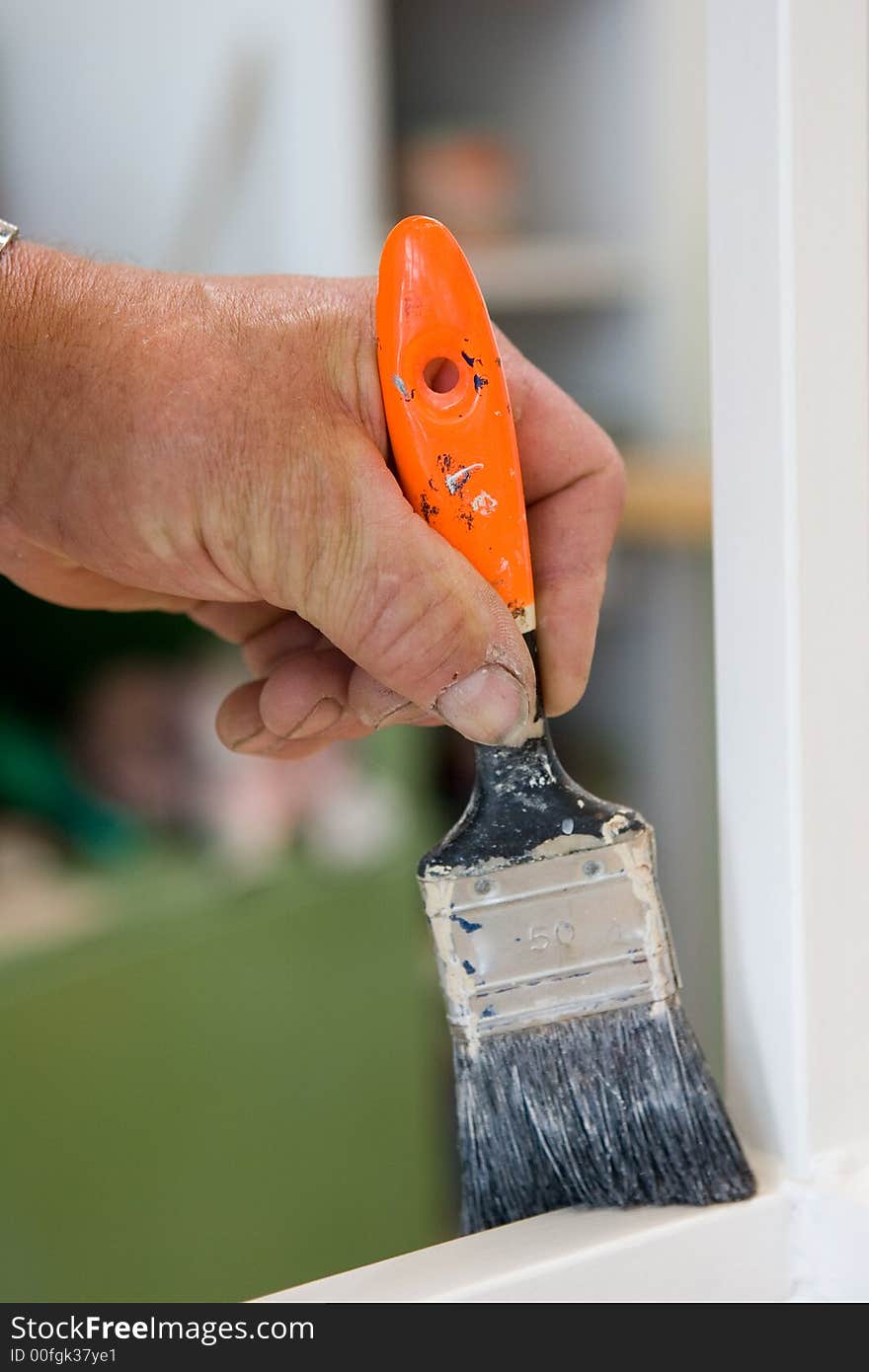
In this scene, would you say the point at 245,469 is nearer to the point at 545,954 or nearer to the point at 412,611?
the point at 412,611

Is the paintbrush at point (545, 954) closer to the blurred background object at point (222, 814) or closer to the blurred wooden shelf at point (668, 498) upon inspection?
the blurred background object at point (222, 814)

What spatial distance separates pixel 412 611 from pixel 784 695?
0.41 ft

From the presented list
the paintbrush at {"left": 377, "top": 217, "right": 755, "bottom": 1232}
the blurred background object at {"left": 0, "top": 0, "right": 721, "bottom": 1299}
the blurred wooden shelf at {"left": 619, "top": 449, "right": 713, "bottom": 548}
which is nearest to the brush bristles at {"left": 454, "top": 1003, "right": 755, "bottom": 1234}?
the paintbrush at {"left": 377, "top": 217, "right": 755, "bottom": 1232}

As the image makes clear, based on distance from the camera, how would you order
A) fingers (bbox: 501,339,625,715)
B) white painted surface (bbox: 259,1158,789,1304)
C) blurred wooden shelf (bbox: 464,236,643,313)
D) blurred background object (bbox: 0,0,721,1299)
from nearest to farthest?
white painted surface (bbox: 259,1158,789,1304), fingers (bbox: 501,339,625,715), blurred background object (bbox: 0,0,721,1299), blurred wooden shelf (bbox: 464,236,643,313)

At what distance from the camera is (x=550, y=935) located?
1.54 feet

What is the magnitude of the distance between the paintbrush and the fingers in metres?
0.06

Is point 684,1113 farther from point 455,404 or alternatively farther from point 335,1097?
point 335,1097

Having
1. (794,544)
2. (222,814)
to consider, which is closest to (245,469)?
(794,544)

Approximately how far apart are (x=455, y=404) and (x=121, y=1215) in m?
0.88

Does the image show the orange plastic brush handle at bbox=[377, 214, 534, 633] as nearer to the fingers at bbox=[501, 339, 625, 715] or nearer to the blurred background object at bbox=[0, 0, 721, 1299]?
the fingers at bbox=[501, 339, 625, 715]

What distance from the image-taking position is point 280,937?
1268mm

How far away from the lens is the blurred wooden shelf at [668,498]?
158cm

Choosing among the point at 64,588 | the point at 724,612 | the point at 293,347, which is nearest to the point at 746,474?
the point at 724,612

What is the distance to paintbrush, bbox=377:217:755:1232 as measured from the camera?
46 centimetres
